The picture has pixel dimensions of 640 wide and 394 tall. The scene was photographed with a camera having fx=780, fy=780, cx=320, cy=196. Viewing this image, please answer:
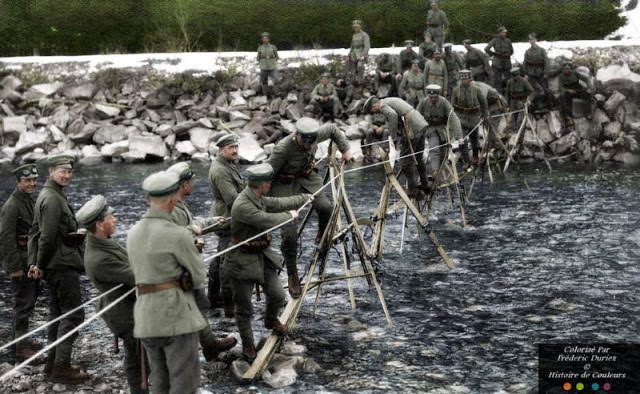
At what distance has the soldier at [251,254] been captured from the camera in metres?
8.14

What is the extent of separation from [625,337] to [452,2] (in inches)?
878

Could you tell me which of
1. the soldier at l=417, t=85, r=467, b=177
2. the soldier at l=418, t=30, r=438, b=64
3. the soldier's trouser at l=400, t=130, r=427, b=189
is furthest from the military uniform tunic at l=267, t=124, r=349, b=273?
the soldier at l=418, t=30, r=438, b=64

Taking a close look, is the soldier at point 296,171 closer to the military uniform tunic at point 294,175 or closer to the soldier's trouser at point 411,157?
the military uniform tunic at point 294,175

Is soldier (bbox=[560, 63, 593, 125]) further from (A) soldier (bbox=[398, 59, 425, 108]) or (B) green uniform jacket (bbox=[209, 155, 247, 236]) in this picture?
(B) green uniform jacket (bbox=[209, 155, 247, 236])

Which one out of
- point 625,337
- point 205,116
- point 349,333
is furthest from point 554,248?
point 205,116

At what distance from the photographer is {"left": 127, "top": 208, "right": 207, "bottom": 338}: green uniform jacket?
20.6ft

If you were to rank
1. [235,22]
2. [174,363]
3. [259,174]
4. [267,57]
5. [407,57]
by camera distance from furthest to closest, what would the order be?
[235,22]
[267,57]
[407,57]
[259,174]
[174,363]

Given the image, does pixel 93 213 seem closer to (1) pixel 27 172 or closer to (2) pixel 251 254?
(2) pixel 251 254

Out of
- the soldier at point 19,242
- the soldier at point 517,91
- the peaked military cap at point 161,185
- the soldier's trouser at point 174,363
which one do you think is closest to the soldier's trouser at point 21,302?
the soldier at point 19,242

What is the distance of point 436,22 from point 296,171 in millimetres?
16587

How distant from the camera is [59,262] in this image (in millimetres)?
8312

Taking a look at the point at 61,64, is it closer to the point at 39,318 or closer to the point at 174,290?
the point at 39,318

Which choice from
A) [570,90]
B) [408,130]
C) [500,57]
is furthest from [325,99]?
[408,130]

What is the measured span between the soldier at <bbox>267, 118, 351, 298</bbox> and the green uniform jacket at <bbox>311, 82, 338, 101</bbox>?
579 inches
